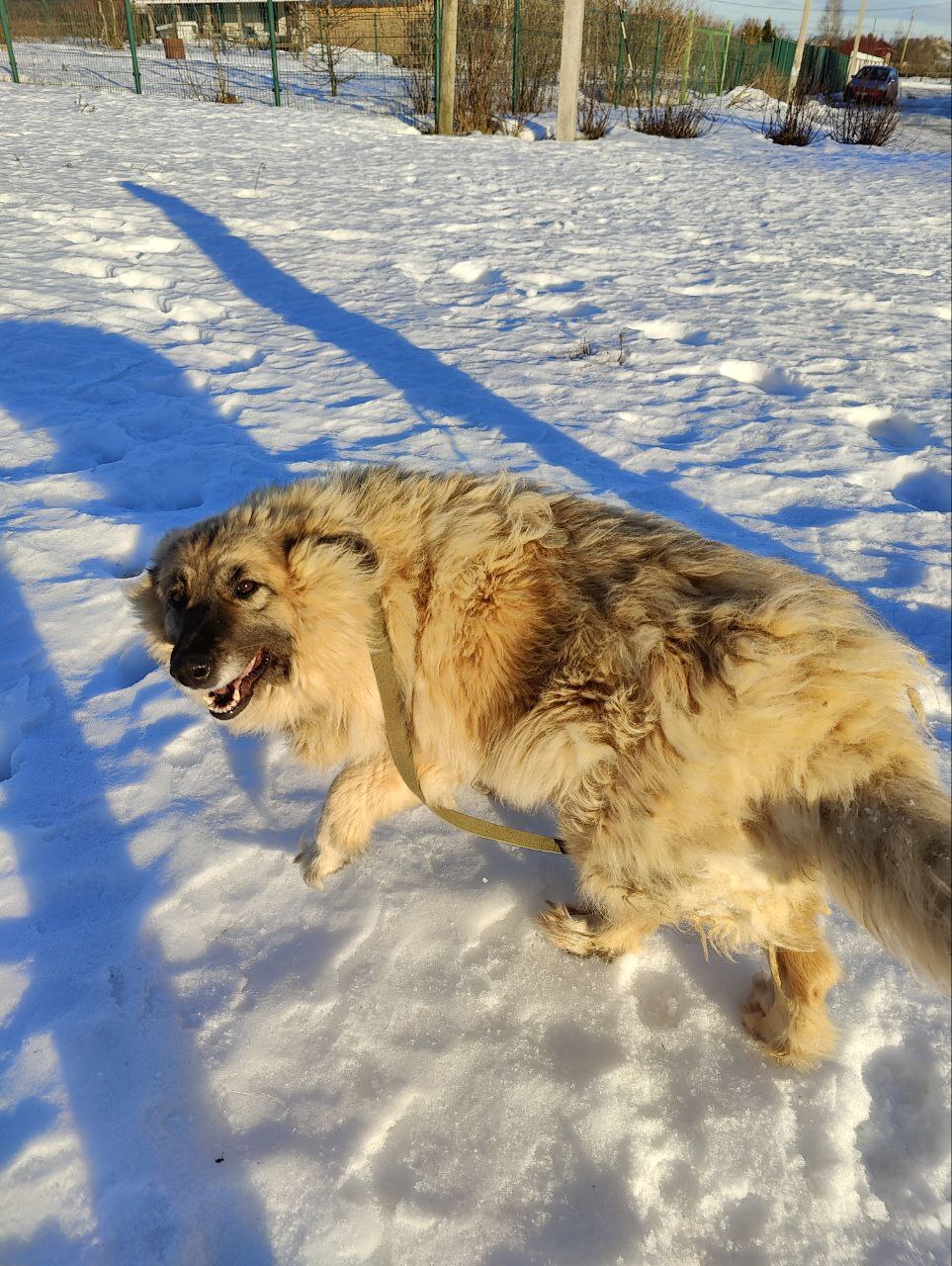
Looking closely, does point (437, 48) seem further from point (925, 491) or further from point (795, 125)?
→ point (925, 491)

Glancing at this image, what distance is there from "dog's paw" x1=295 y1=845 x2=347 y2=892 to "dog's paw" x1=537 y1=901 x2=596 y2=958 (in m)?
0.68

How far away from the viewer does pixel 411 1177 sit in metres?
1.76

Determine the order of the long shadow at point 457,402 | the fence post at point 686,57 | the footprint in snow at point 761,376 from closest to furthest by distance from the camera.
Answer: the long shadow at point 457,402 < the footprint in snow at point 761,376 < the fence post at point 686,57

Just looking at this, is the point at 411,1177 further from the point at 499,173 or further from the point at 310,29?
the point at 310,29

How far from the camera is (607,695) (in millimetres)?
1824

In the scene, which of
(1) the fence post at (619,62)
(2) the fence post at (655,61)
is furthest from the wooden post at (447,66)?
(2) the fence post at (655,61)

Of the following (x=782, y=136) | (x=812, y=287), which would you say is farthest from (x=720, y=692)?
(x=782, y=136)

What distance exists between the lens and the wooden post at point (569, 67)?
14891 millimetres

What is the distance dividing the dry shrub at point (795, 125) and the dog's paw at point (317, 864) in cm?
2247

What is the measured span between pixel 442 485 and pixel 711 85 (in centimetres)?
3446

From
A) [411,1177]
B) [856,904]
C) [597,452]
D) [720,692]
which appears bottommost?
[411,1177]

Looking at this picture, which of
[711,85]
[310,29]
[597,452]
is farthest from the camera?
[711,85]

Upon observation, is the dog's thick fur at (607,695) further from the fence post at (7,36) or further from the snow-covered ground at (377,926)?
the fence post at (7,36)

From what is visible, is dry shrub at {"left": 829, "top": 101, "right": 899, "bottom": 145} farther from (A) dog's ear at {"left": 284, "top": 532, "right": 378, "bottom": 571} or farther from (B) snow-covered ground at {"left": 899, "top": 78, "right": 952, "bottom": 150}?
(A) dog's ear at {"left": 284, "top": 532, "right": 378, "bottom": 571}
